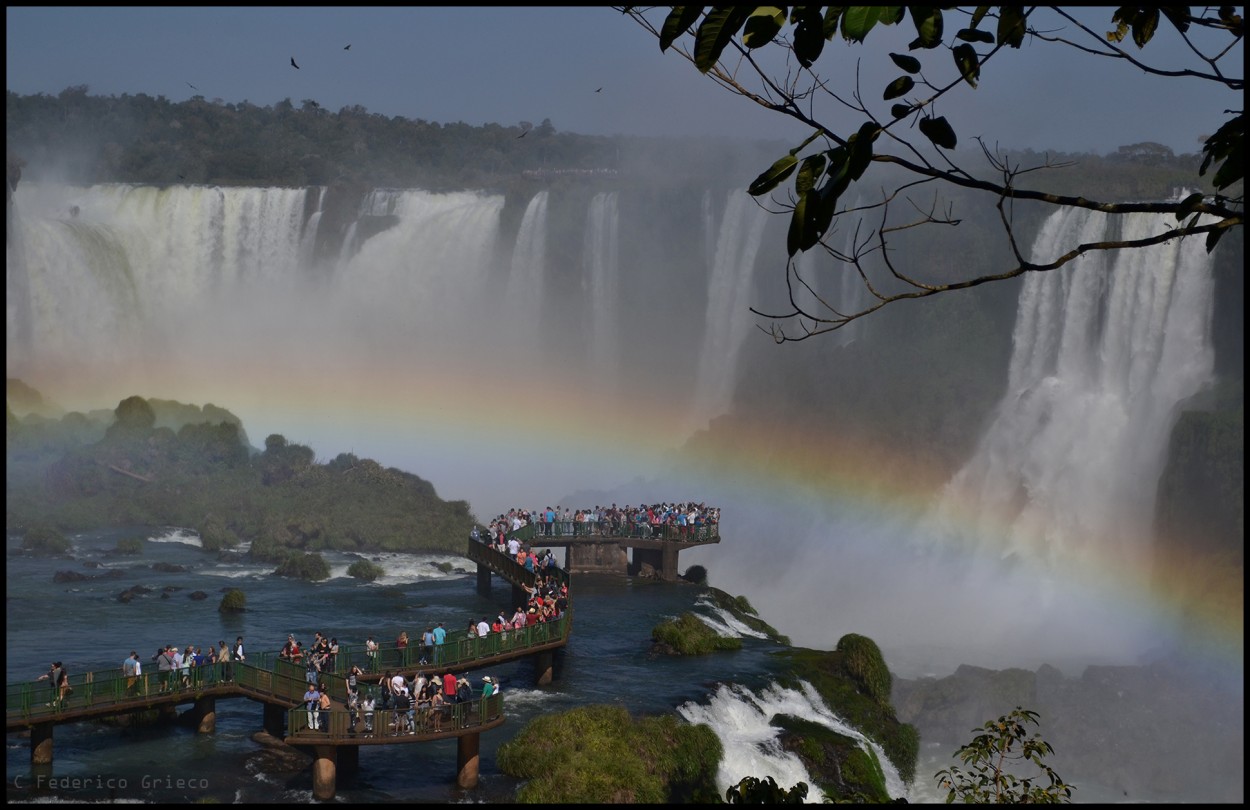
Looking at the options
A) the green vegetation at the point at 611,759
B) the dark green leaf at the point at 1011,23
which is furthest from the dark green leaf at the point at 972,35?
the green vegetation at the point at 611,759

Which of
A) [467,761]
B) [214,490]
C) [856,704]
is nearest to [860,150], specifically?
[467,761]

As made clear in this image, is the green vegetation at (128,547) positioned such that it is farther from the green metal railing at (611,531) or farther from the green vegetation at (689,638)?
the green vegetation at (689,638)

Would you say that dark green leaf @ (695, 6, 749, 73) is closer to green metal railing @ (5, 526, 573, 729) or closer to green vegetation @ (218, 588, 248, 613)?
green metal railing @ (5, 526, 573, 729)

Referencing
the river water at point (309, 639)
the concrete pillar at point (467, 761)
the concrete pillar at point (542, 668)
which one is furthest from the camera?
the concrete pillar at point (542, 668)

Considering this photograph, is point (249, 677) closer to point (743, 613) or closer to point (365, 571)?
point (743, 613)

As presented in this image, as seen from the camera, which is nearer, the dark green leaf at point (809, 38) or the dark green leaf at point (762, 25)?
the dark green leaf at point (762, 25)
